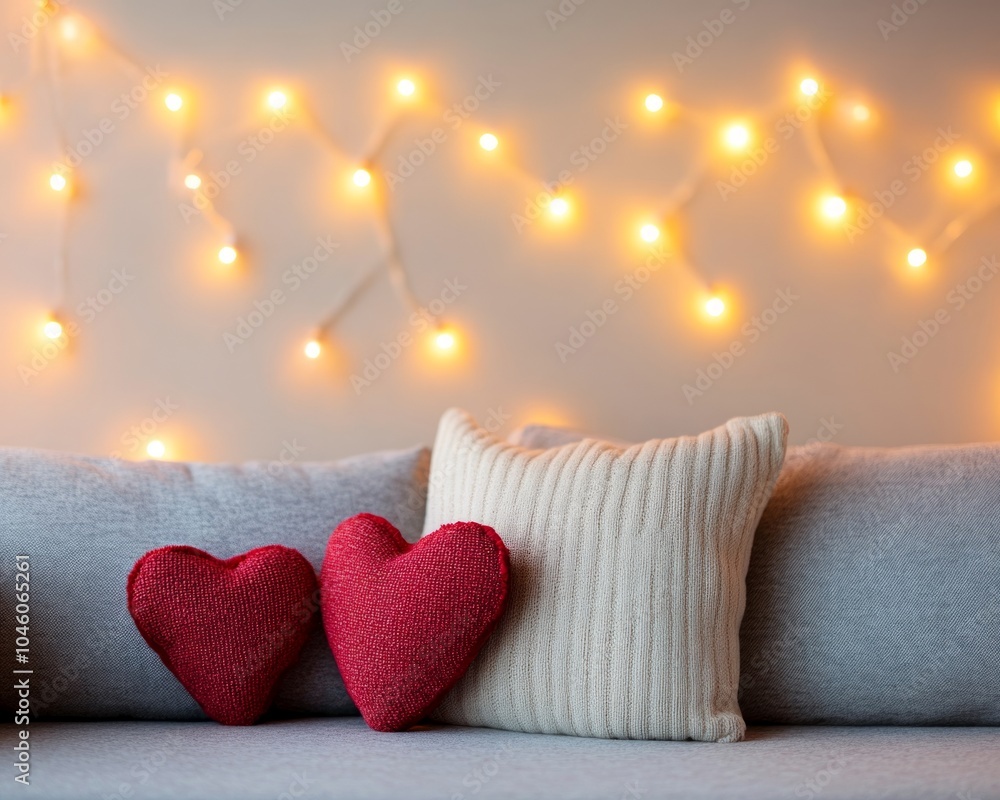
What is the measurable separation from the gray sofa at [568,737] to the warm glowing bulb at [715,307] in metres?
0.47

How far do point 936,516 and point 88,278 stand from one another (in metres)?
1.57

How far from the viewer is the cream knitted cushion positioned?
122 cm

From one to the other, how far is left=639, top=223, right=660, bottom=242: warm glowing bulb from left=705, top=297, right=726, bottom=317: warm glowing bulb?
166 millimetres

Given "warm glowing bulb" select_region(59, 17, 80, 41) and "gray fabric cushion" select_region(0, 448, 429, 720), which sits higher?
"warm glowing bulb" select_region(59, 17, 80, 41)

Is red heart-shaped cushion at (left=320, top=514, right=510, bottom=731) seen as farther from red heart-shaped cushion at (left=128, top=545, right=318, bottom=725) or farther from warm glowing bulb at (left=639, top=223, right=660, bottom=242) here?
warm glowing bulb at (left=639, top=223, right=660, bottom=242)

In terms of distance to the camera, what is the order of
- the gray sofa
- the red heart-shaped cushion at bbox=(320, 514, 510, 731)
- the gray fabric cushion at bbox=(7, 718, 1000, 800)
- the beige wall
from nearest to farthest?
the gray fabric cushion at bbox=(7, 718, 1000, 800), the gray sofa, the red heart-shaped cushion at bbox=(320, 514, 510, 731), the beige wall

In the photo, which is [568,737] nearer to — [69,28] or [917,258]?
[917,258]

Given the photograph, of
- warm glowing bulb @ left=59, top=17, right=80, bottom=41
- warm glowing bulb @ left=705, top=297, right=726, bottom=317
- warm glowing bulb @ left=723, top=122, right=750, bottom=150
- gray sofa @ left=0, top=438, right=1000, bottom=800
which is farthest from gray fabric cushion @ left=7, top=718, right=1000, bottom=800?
warm glowing bulb @ left=59, top=17, right=80, bottom=41

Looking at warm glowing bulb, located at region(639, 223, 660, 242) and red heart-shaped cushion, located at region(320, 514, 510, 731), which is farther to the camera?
warm glowing bulb, located at region(639, 223, 660, 242)

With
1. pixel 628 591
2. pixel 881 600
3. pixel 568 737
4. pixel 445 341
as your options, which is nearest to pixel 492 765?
pixel 568 737

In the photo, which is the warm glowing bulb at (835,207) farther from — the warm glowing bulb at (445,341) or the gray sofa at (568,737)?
the warm glowing bulb at (445,341)

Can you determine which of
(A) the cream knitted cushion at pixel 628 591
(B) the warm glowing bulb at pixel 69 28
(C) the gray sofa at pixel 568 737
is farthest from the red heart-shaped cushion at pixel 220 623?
(B) the warm glowing bulb at pixel 69 28

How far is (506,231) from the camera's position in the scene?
1917mm

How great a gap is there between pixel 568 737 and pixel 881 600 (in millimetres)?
471
